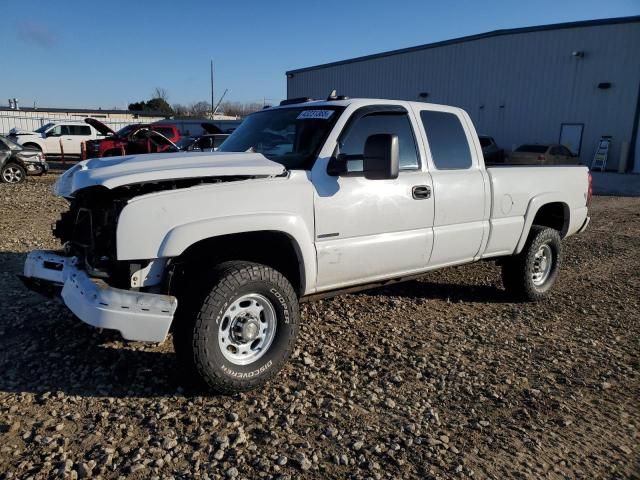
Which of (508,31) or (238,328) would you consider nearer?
(238,328)

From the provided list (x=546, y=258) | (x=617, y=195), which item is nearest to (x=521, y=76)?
(x=617, y=195)

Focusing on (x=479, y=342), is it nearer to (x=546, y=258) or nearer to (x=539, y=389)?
(x=539, y=389)

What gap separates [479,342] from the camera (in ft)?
14.5

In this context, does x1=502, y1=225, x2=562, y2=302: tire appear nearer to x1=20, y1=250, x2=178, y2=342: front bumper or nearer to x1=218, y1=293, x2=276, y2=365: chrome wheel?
x1=218, y1=293, x2=276, y2=365: chrome wheel

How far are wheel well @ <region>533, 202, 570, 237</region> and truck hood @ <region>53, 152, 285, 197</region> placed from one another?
12.2 feet

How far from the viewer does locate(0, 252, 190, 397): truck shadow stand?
344 centimetres

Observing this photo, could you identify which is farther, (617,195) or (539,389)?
(617,195)

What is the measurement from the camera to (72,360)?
3.80 meters

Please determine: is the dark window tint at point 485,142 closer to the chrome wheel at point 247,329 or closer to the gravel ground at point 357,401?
the gravel ground at point 357,401

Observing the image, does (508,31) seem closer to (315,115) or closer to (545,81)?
(545,81)

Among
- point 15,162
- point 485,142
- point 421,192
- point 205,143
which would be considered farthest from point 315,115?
point 485,142

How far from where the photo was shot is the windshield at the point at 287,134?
3934mm

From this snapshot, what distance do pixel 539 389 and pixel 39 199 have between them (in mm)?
11085

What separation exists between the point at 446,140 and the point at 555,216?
2.15 m
